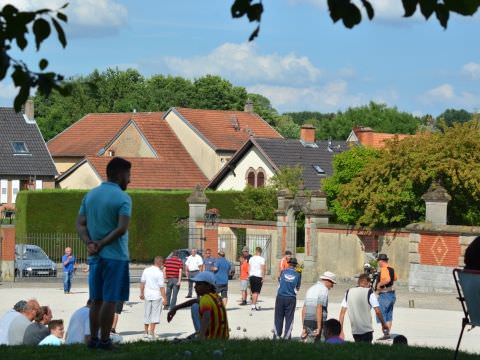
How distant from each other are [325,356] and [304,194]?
120ft

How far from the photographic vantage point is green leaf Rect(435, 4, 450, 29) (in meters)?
A: 6.79

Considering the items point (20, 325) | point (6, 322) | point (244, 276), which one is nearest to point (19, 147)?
point (244, 276)

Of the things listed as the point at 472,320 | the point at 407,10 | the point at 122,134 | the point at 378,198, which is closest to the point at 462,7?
the point at 407,10

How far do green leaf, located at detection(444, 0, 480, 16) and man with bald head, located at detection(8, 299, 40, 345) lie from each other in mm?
8859

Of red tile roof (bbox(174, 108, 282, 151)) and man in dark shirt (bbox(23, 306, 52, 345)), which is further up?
red tile roof (bbox(174, 108, 282, 151))

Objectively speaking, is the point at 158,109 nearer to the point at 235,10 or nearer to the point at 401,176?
the point at 401,176

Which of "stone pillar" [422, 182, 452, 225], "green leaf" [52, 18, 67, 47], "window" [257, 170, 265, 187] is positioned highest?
"window" [257, 170, 265, 187]

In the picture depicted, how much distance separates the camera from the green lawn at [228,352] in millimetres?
10078

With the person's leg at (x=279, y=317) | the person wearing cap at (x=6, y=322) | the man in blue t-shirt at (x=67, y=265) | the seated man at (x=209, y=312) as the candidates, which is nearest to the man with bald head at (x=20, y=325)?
the person wearing cap at (x=6, y=322)

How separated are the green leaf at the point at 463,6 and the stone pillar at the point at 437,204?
3018 centimetres

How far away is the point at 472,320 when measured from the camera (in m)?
9.77

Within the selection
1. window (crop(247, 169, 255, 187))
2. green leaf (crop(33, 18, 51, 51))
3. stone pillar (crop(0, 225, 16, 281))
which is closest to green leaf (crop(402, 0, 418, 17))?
green leaf (crop(33, 18, 51, 51))

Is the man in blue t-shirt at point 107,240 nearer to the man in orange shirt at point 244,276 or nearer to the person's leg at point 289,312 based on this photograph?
the person's leg at point 289,312

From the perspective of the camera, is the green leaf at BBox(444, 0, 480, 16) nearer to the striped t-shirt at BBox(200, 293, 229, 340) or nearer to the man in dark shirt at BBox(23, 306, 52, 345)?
the striped t-shirt at BBox(200, 293, 229, 340)
